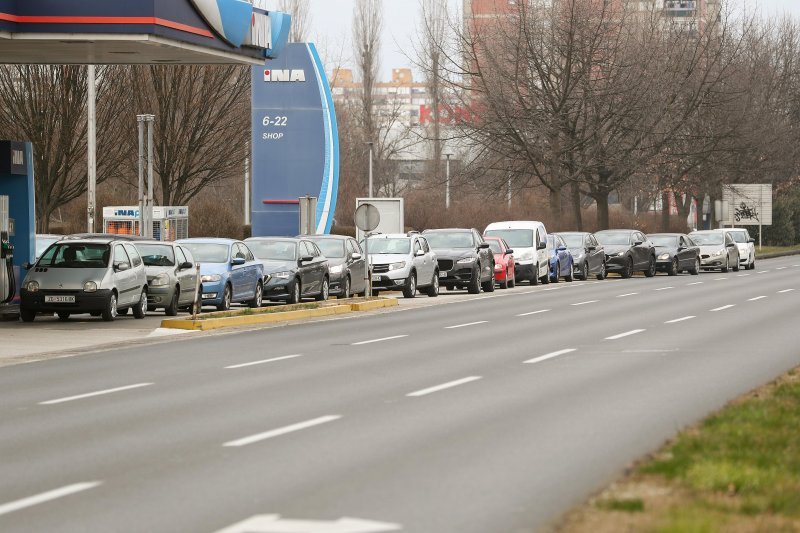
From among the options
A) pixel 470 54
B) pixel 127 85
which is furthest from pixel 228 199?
pixel 127 85

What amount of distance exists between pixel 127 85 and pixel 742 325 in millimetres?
32192

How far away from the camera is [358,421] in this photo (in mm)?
12062

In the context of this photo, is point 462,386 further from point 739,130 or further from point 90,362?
point 739,130

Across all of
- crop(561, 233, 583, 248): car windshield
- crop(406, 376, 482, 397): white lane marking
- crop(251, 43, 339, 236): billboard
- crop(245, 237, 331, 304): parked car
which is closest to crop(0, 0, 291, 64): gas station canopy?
crop(245, 237, 331, 304): parked car

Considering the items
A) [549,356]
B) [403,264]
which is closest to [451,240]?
[403,264]

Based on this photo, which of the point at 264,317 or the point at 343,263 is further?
the point at 343,263

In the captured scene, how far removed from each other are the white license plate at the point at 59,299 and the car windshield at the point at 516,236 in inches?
827

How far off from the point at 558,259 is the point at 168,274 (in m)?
20.8

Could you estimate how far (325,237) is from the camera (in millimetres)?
37906

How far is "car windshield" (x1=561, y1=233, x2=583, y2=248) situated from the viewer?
51.0 meters

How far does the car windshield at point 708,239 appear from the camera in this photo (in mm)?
58131

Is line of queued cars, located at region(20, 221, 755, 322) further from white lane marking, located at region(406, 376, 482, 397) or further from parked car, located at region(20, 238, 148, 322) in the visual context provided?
white lane marking, located at region(406, 376, 482, 397)

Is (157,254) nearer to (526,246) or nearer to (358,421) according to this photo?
(526,246)

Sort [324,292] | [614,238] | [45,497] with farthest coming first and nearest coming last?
1. [614,238]
2. [324,292]
3. [45,497]
